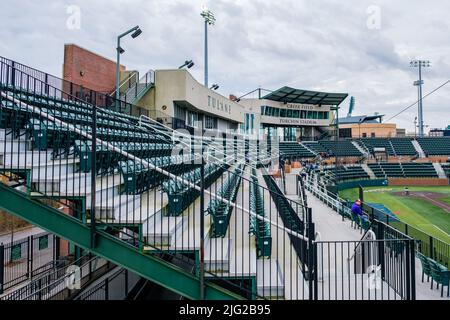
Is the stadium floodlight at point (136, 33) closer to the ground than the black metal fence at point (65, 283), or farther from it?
farther from it

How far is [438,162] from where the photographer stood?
4872 centimetres

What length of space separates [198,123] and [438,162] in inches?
1576

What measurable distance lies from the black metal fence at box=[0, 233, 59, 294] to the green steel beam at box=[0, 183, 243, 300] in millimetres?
6883

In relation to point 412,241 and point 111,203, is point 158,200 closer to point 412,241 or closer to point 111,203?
point 111,203

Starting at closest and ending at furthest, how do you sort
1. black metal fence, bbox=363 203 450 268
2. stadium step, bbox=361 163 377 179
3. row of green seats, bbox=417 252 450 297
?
row of green seats, bbox=417 252 450 297, black metal fence, bbox=363 203 450 268, stadium step, bbox=361 163 377 179

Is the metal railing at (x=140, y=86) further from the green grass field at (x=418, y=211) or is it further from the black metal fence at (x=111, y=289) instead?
the green grass field at (x=418, y=211)

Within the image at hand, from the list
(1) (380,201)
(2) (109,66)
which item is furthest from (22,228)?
(1) (380,201)

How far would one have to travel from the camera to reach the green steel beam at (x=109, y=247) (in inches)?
182

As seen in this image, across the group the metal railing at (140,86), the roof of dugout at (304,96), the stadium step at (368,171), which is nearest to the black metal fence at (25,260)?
the metal railing at (140,86)

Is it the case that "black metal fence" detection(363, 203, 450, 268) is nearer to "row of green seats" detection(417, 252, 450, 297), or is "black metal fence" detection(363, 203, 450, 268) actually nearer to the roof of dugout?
"row of green seats" detection(417, 252, 450, 297)

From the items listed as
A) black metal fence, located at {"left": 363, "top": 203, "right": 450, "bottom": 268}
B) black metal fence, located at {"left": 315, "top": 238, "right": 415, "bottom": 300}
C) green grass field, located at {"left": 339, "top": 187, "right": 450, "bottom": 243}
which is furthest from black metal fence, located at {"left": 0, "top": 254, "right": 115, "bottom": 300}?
green grass field, located at {"left": 339, "top": 187, "right": 450, "bottom": 243}

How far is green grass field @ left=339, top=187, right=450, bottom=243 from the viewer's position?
65.4ft

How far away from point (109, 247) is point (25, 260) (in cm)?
1383

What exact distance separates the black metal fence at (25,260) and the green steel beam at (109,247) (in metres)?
6.88
